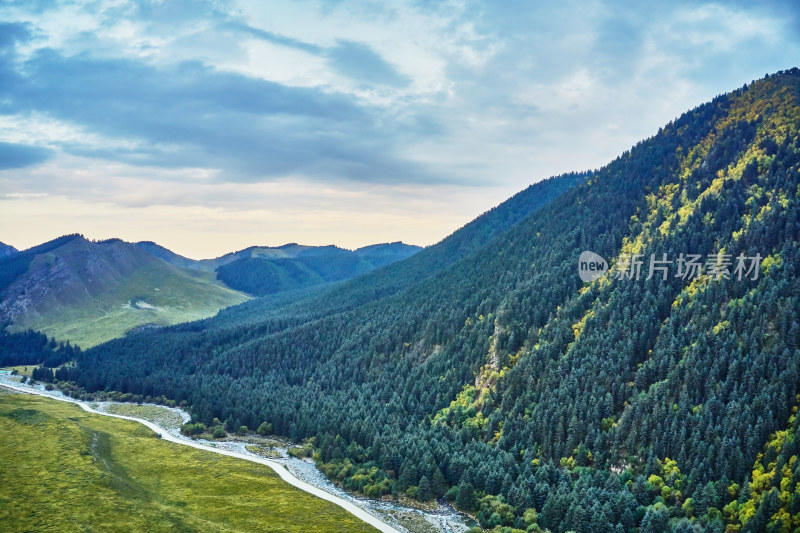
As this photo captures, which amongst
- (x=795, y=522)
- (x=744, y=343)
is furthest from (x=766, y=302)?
(x=795, y=522)

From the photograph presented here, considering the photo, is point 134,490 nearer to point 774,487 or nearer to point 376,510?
point 376,510

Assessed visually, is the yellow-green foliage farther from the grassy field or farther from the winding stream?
the grassy field

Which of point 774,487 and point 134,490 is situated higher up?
point 774,487

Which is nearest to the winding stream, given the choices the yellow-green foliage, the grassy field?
the grassy field

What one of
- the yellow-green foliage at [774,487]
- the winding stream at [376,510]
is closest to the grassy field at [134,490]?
the winding stream at [376,510]

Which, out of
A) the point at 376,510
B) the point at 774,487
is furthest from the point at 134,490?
the point at 774,487

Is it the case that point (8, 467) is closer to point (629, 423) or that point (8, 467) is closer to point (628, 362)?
point (629, 423)

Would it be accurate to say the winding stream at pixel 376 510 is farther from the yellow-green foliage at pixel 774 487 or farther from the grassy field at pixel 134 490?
the yellow-green foliage at pixel 774 487

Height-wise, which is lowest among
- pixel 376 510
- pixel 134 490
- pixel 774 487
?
pixel 376 510
